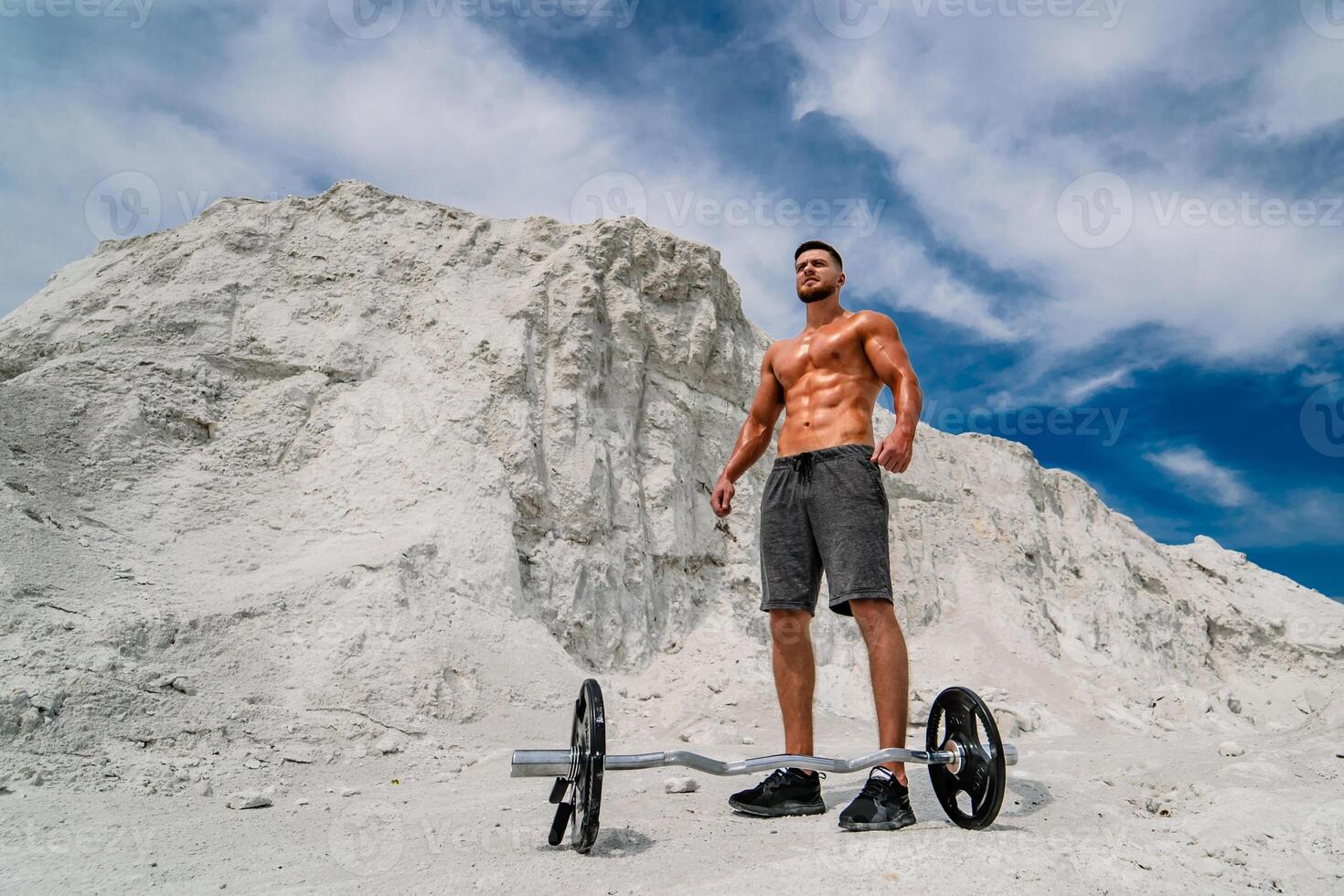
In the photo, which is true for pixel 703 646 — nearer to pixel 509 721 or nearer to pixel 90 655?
pixel 509 721

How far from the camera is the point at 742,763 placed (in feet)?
9.21

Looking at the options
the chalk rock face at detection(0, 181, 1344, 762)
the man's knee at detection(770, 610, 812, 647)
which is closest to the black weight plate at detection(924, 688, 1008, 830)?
the man's knee at detection(770, 610, 812, 647)

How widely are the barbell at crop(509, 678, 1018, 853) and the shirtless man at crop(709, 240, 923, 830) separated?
0.16 metres

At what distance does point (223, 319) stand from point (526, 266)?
10.6 ft

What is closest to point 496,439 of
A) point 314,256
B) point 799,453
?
point 314,256

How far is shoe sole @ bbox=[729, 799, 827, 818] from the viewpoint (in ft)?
9.89

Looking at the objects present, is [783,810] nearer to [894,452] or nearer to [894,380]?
[894,452]

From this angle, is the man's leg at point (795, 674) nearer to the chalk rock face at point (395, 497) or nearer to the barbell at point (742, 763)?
the barbell at point (742, 763)

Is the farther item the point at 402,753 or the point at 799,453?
the point at 402,753

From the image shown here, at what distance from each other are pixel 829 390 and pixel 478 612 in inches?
146

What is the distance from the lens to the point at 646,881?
230 centimetres

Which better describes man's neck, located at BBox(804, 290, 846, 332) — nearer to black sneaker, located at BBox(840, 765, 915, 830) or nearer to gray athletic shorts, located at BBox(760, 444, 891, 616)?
gray athletic shorts, located at BBox(760, 444, 891, 616)

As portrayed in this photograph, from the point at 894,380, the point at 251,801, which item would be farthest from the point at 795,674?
the point at 251,801

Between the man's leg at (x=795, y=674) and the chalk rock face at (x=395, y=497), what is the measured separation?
8.43ft
